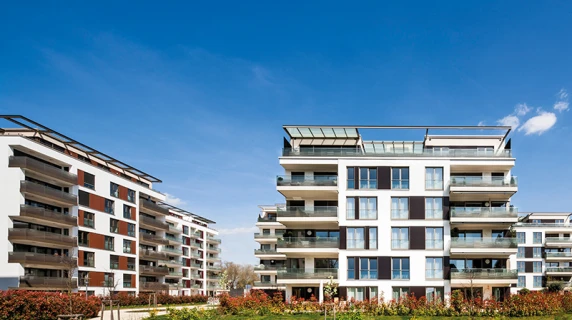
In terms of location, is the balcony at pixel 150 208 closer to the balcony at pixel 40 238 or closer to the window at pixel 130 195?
the window at pixel 130 195

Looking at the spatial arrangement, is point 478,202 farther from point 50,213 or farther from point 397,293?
point 50,213

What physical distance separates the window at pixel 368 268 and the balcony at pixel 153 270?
1277 inches

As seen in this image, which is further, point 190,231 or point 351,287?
point 190,231

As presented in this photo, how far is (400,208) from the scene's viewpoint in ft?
156

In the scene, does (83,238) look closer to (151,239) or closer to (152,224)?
(151,239)

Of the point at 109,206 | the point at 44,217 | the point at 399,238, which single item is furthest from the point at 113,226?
the point at 399,238

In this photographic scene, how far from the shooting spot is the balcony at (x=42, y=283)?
45.6 m

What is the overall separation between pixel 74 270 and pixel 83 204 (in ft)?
21.9

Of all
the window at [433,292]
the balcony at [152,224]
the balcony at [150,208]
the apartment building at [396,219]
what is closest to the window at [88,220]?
the balcony at [150,208]

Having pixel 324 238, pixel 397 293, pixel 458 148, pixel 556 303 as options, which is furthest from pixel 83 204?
pixel 556 303

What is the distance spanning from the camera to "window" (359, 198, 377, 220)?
4772 centimetres

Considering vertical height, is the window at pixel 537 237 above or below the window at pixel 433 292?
above

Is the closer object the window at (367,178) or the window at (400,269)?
the window at (400,269)

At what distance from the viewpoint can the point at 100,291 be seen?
188 ft
